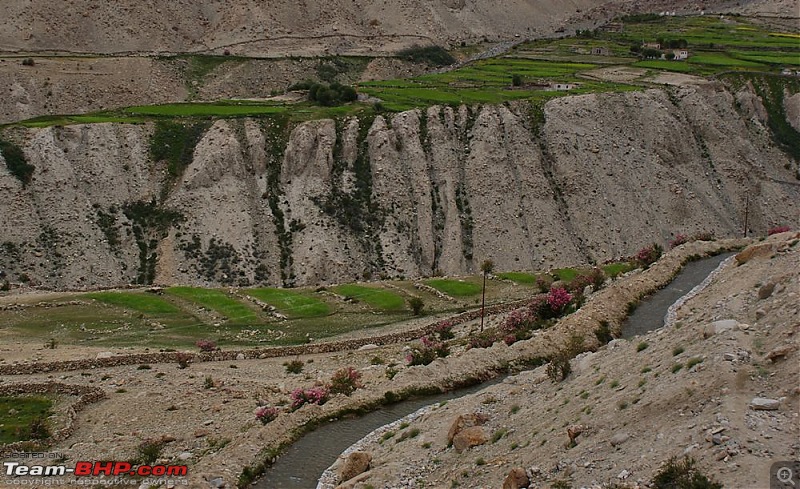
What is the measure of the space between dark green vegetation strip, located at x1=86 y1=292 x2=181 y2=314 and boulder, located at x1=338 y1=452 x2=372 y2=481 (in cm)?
2703

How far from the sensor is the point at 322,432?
1198 inches

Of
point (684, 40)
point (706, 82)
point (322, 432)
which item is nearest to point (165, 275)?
point (322, 432)

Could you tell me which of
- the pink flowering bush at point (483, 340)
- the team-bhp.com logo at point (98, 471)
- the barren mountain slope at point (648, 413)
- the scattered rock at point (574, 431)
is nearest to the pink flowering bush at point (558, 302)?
the pink flowering bush at point (483, 340)

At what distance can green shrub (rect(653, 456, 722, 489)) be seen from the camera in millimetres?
15258

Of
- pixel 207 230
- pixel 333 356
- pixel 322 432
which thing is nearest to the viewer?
pixel 322 432

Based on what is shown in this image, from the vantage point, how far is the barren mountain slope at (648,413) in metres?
16.7

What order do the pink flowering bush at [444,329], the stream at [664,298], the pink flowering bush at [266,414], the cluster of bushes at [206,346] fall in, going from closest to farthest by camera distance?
1. the pink flowering bush at [266,414]
2. the stream at [664,298]
3. the cluster of bushes at [206,346]
4. the pink flowering bush at [444,329]

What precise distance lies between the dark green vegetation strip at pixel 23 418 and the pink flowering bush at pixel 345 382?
11559mm

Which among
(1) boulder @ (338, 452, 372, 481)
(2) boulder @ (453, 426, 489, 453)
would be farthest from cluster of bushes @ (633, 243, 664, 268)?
(1) boulder @ (338, 452, 372, 481)

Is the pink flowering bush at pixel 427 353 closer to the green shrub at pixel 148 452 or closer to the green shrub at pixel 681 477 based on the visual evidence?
the green shrub at pixel 148 452

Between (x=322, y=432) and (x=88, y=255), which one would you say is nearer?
(x=322, y=432)

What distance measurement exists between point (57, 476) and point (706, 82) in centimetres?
9527

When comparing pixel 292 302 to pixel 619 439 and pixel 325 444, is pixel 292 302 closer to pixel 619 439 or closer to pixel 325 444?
pixel 325 444

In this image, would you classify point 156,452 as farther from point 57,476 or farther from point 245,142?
point 245,142
